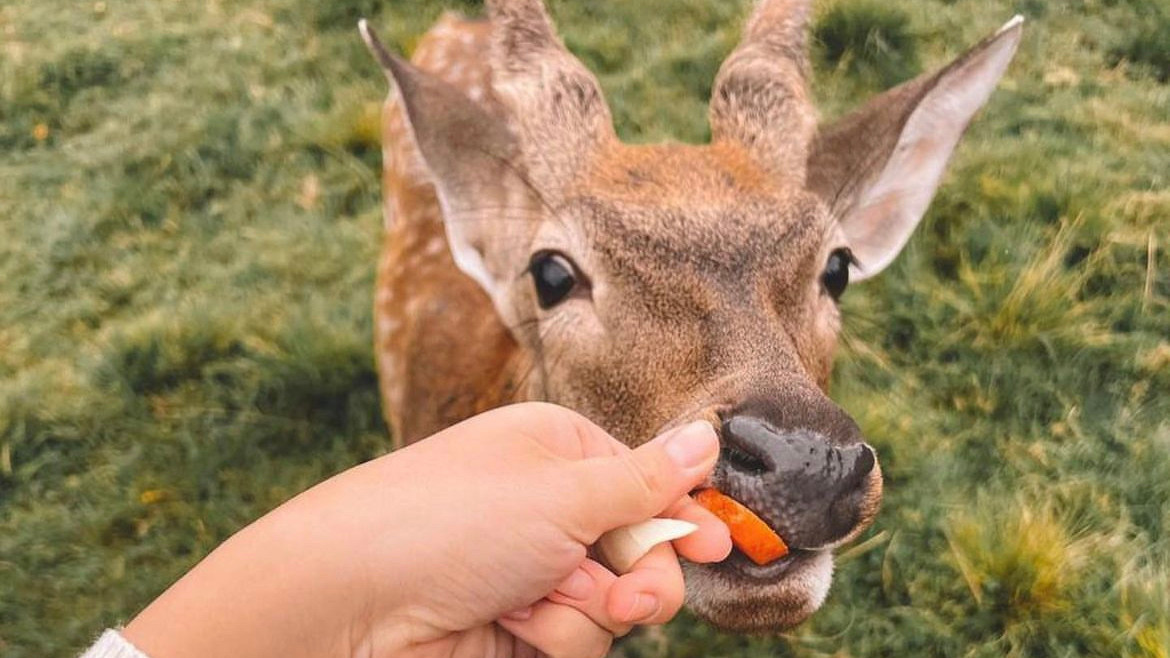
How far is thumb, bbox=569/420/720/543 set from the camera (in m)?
1.97

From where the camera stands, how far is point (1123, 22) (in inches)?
222

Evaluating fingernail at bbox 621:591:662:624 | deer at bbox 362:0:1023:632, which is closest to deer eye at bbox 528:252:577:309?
deer at bbox 362:0:1023:632

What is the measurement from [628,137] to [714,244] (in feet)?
9.70

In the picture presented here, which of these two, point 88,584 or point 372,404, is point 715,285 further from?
point 88,584

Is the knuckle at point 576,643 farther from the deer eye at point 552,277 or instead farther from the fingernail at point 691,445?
→ the deer eye at point 552,277

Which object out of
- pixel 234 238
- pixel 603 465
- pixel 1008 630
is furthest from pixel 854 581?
pixel 234 238

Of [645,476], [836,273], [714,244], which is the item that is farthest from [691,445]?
[836,273]

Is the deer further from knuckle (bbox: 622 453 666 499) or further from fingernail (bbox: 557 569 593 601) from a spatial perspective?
fingernail (bbox: 557 569 593 601)

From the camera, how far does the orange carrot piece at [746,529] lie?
2.08m

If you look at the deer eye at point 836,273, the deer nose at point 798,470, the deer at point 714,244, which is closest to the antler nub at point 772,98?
the deer at point 714,244

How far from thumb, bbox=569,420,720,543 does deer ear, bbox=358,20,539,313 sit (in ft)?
3.40

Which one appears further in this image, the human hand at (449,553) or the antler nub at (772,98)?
the antler nub at (772,98)

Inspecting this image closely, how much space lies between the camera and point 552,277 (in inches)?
108

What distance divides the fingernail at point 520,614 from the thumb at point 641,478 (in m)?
0.22
